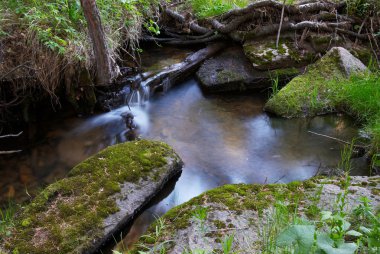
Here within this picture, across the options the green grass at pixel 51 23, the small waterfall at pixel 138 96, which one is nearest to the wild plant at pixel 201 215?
the green grass at pixel 51 23

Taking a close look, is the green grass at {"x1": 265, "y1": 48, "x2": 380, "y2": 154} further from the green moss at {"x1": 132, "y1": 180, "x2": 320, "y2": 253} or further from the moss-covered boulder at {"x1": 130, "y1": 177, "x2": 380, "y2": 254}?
the green moss at {"x1": 132, "y1": 180, "x2": 320, "y2": 253}

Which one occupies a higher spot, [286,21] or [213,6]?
[213,6]

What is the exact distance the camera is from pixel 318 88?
16.5 ft

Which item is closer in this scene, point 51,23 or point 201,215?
point 201,215

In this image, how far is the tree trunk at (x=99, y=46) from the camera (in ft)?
12.3

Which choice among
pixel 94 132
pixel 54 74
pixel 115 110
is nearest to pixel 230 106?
pixel 115 110

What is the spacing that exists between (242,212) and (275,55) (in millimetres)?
3763

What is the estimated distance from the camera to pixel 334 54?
534 centimetres

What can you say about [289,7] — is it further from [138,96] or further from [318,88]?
[138,96]

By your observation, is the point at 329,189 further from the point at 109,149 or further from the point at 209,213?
the point at 109,149

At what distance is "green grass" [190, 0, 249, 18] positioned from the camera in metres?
6.43

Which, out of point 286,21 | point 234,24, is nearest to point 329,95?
point 286,21

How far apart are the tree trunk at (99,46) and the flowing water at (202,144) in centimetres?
70

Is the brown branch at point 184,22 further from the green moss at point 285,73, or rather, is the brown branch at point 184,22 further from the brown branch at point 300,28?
the green moss at point 285,73
